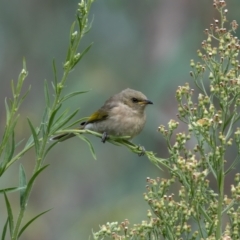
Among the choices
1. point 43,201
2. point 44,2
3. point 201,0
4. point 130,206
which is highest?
point 44,2

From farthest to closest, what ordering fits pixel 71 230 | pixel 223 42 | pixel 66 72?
pixel 71 230, pixel 223 42, pixel 66 72

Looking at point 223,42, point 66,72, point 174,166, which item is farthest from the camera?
point 223,42

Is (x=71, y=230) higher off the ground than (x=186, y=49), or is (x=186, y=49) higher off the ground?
(x=186, y=49)

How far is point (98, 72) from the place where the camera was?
10.1 m

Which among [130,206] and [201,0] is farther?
[201,0]

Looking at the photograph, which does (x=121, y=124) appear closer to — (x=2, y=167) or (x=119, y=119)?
(x=119, y=119)

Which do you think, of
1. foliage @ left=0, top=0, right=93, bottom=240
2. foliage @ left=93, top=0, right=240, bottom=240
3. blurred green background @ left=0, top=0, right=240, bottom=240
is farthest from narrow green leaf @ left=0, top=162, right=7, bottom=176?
blurred green background @ left=0, top=0, right=240, bottom=240

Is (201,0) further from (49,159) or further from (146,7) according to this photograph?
(49,159)

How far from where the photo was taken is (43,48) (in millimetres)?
10930

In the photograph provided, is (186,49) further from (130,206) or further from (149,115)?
(130,206)

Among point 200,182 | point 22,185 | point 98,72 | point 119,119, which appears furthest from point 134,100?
point 98,72

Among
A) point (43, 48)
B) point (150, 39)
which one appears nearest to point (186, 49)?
point (150, 39)

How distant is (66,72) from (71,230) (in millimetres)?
7132

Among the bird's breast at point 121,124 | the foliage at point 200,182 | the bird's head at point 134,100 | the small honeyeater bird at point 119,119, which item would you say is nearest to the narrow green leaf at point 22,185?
the foliage at point 200,182
